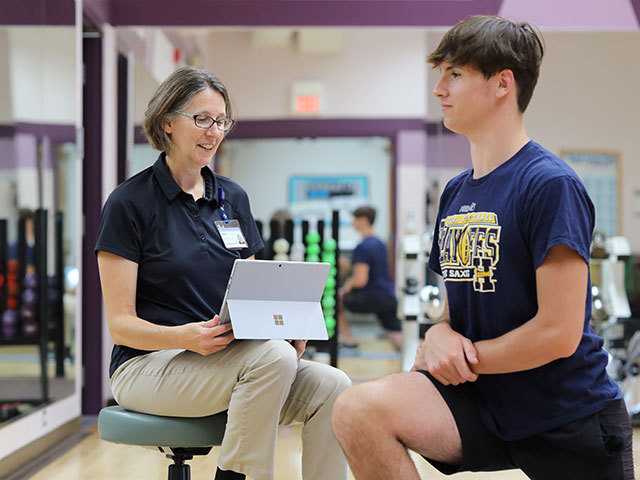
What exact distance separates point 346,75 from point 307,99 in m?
0.52

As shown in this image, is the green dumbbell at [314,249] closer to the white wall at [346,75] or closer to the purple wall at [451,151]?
the purple wall at [451,151]

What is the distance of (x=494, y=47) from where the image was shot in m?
1.77

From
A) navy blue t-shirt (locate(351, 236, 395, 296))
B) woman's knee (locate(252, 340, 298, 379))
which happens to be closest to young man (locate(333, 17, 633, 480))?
woman's knee (locate(252, 340, 298, 379))

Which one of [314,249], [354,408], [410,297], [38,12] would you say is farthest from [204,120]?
[410,297]

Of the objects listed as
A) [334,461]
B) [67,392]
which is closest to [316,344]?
[67,392]

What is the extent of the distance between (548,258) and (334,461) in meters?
0.86

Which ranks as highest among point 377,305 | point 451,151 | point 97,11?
point 97,11

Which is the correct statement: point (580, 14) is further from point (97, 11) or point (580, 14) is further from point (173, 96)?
point (173, 96)

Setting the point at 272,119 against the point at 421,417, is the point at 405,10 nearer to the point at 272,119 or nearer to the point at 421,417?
the point at 421,417

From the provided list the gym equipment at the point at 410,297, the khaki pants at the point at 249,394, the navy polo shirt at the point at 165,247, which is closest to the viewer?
the khaki pants at the point at 249,394

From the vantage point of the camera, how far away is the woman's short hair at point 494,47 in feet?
5.83

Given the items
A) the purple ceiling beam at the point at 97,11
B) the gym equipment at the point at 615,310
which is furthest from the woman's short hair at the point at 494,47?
the gym equipment at the point at 615,310

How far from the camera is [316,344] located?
18.1 feet

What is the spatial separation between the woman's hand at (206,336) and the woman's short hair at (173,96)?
529mm
